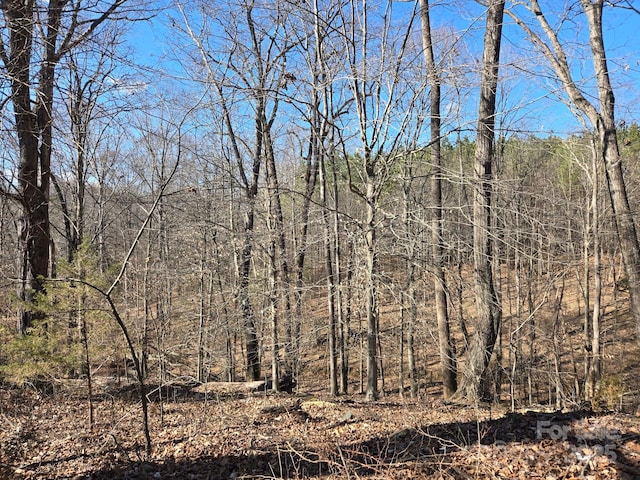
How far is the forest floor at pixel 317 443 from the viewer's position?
3.37 meters

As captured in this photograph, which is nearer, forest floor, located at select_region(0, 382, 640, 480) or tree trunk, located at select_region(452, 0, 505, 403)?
forest floor, located at select_region(0, 382, 640, 480)

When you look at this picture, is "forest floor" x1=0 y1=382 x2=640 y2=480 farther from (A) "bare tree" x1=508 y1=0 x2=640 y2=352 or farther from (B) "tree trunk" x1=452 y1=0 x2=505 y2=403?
(A) "bare tree" x1=508 y1=0 x2=640 y2=352

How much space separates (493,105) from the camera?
655 cm

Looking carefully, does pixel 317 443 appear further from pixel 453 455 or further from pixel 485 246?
pixel 485 246

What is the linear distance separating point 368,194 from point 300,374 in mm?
13691

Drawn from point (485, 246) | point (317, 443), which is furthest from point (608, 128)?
point (317, 443)

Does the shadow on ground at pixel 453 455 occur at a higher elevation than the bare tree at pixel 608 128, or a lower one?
lower

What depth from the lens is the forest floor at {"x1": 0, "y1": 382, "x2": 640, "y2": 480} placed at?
3.37 metres

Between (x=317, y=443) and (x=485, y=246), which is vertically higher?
(x=485, y=246)

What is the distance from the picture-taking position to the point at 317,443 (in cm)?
456

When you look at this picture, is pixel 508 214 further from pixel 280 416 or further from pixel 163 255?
pixel 163 255

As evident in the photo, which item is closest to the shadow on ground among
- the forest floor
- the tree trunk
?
the forest floor

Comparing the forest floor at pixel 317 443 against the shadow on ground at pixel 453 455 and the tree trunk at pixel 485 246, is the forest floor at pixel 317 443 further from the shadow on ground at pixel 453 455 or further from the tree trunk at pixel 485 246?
the tree trunk at pixel 485 246

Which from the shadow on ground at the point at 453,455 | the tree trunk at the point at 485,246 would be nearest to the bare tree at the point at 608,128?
the tree trunk at the point at 485,246
